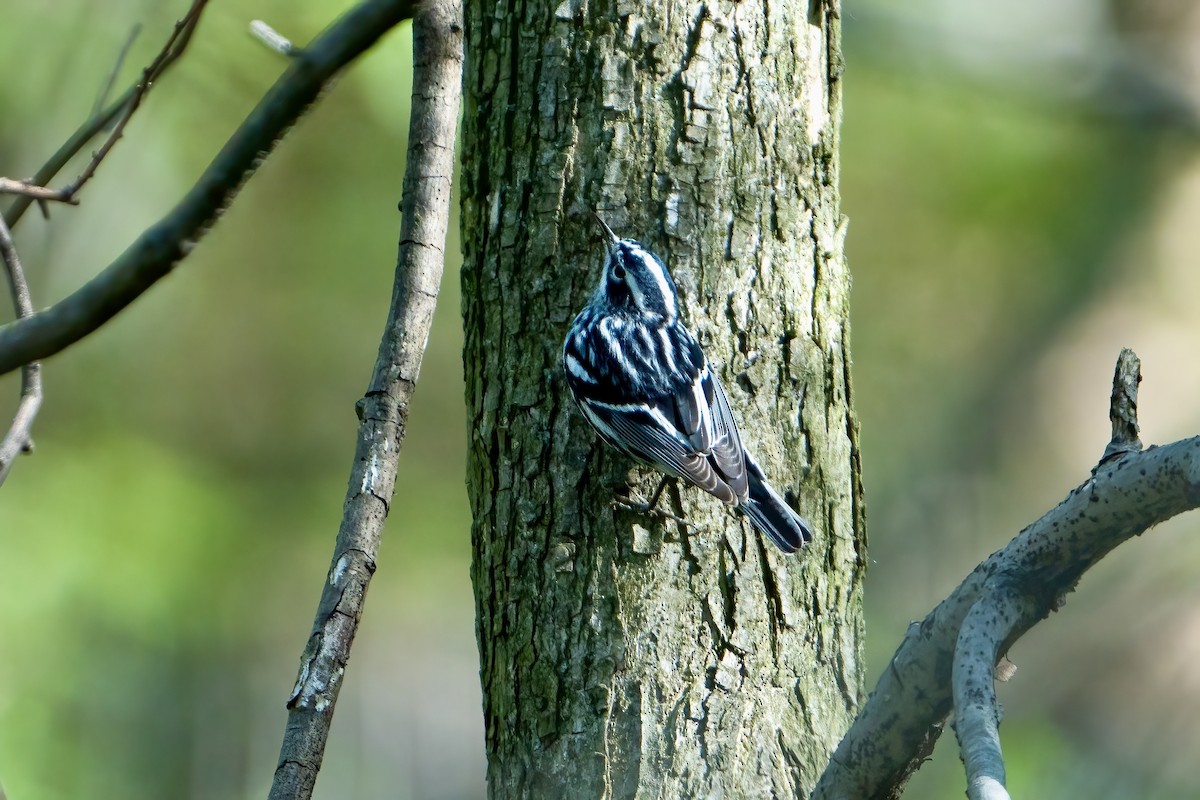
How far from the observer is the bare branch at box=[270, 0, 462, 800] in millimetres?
2445

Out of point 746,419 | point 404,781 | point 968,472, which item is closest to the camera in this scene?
point 746,419

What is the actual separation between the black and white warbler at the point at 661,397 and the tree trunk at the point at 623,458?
0.15ft

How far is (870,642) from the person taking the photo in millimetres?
5672

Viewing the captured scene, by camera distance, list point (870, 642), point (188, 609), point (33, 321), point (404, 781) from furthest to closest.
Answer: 1. point (404, 781)
2. point (188, 609)
3. point (870, 642)
4. point (33, 321)

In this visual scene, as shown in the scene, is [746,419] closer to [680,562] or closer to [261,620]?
[680,562]

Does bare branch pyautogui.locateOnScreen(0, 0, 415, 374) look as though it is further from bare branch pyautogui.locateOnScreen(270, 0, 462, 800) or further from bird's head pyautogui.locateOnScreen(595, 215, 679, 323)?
bird's head pyautogui.locateOnScreen(595, 215, 679, 323)

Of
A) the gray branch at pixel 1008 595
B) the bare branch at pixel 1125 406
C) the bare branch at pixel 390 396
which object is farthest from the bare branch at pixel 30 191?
the bare branch at pixel 1125 406

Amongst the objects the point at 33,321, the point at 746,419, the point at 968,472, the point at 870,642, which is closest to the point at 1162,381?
the point at 968,472

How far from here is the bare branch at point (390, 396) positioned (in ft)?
8.02

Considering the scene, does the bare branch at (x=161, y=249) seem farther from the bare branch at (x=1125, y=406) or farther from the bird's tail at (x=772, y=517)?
the bird's tail at (x=772, y=517)

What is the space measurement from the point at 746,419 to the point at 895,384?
5404 mm

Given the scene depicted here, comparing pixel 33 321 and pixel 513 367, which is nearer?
pixel 33 321

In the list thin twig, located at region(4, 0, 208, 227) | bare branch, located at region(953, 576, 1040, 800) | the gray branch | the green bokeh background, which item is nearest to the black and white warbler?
the gray branch

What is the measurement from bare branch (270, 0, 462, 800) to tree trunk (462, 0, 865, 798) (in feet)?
0.83
